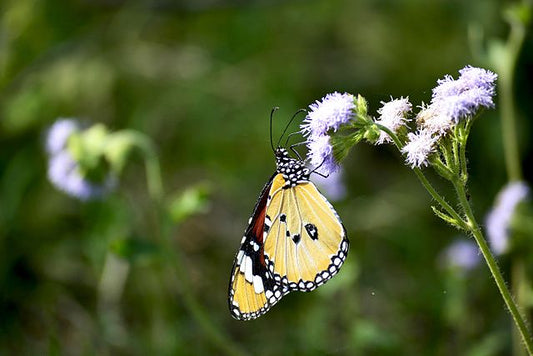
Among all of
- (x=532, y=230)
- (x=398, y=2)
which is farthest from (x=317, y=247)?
(x=398, y=2)

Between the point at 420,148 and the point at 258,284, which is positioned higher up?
the point at 420,148

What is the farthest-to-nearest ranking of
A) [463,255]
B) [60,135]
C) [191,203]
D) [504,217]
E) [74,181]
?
1. [463,255]
2. [60,135]
3. [74,181]
4. [504,217]
5. [191,203]

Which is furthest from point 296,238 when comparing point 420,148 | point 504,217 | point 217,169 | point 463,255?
point 217,169

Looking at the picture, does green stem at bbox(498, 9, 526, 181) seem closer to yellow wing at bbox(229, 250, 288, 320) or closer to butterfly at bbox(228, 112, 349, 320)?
butterfly at bbox(228, 112, 349, 320)

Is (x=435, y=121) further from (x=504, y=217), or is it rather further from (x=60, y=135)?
(x=60, y=135)

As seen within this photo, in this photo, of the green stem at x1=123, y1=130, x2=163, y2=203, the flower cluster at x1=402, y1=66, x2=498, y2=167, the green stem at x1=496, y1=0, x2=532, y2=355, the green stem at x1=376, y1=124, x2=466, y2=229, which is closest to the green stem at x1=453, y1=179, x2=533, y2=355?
the green stem at x1=376, y1=124, x2=466, y2=229

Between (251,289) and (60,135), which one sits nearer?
(251,289)

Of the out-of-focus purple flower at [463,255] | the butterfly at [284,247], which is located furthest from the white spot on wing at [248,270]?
the out-of-focus purple flower at [463,255]
